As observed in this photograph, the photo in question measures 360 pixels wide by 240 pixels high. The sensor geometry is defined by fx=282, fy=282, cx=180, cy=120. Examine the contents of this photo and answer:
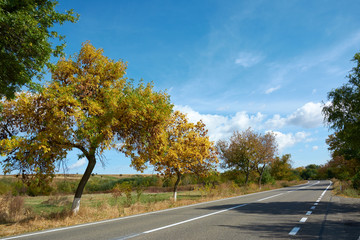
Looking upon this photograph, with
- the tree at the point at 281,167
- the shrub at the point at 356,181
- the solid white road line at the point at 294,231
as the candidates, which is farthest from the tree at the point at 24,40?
the tree at the point at 281,167

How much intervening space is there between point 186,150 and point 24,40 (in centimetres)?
1445

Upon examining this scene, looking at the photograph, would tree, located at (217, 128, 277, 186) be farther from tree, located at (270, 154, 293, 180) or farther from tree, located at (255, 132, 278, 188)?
tree, located at (270, 154, 293, 180)

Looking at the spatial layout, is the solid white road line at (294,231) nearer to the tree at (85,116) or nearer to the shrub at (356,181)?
the tree at (85,116)

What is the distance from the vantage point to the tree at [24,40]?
9.35m

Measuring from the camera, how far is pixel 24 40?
32.1 feet

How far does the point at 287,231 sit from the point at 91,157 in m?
9.36

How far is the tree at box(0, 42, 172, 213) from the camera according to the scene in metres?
10.8

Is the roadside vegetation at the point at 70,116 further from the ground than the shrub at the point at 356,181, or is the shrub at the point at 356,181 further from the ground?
the roadside vegetation at the point at 70,116

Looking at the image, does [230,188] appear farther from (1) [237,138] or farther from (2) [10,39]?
(2) [10,39]

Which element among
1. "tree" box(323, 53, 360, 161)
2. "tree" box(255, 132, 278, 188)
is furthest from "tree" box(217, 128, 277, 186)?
"tree" box(323, 53, 360, 161)

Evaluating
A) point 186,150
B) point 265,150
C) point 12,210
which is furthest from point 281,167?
point 12,210

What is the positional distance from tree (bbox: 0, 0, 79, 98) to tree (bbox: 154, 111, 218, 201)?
11789 mm

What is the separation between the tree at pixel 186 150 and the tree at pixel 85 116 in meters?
7.78

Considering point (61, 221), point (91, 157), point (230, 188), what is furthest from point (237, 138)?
point (61, 221)
